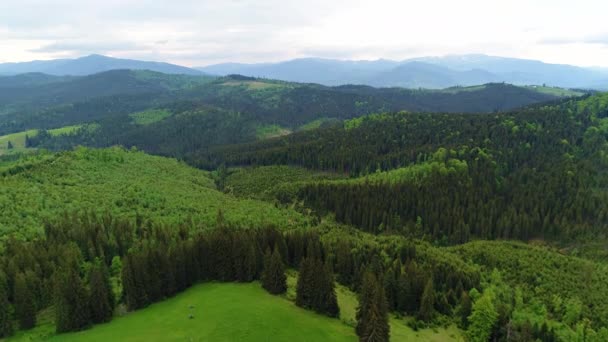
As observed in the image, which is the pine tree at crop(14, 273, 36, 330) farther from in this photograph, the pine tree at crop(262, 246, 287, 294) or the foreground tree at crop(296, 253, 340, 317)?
the foreground tree at crop(296, 253, 340, 317)

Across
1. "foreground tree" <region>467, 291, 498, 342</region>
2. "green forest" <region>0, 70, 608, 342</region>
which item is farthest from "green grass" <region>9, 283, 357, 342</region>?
"foreground tree" <region>467, 291, 498, 342</region>

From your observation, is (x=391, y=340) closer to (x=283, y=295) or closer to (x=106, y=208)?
(x=283, y=295)

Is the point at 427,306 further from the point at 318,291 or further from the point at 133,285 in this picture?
the point at 133,285

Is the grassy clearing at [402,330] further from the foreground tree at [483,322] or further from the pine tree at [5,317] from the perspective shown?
the pine tree at [5,317]

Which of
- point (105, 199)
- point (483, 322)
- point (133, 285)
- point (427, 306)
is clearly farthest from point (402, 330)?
point (105, 199)

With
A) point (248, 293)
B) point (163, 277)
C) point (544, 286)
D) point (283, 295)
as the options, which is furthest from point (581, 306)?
point (163, 277)

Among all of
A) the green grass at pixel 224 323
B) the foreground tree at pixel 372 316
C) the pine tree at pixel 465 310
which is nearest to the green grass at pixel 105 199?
the green grass at pixel 224 323
